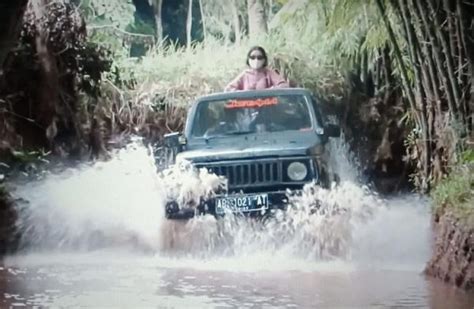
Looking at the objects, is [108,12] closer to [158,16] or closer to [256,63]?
[158,16]

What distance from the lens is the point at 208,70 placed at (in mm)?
3275

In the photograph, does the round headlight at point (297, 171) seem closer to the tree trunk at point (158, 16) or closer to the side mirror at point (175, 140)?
the side mirror at point (175, 140)

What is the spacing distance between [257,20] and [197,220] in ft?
2.63

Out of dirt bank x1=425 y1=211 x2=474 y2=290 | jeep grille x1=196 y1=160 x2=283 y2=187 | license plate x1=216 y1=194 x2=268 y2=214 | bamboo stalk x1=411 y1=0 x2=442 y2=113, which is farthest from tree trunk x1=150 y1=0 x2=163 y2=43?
dirt bank x1=425 y1=211 x2=474 y2=290

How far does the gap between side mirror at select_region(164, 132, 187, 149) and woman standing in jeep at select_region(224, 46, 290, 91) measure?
25 cm

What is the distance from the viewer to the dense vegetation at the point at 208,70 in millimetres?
3236

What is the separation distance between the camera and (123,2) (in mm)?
3291

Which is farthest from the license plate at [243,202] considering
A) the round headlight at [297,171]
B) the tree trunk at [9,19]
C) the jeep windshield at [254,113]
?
the tree trunk at [9,19]

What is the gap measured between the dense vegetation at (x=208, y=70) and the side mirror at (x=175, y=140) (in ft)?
0.10

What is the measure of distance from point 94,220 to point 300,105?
905mm

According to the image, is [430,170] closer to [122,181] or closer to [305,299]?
[305,299]

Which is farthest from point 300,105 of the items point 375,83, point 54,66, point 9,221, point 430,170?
point 9,221

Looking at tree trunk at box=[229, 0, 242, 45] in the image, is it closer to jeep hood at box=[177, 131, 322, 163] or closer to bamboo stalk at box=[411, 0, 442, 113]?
jeep hood at box=[177, 131, 322, 163]

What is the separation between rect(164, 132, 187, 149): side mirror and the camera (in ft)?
10.7
